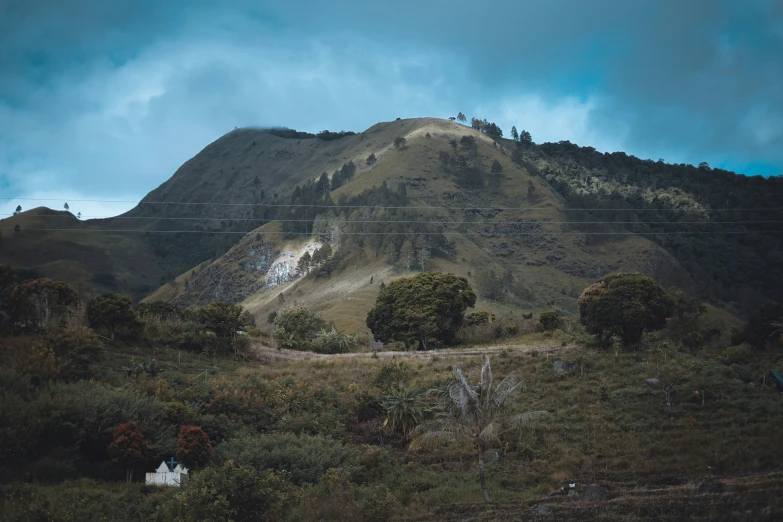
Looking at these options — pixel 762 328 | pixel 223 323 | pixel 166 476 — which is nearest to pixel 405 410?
pixel 166 476

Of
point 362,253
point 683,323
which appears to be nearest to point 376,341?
point 683,323

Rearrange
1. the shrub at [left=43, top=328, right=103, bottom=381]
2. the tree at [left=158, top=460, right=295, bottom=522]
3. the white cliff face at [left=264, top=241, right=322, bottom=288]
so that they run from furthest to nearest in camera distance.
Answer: the white cliff face at [left=264, top=241, right=322, bottom=288] < the shrub at [left=43, top=328, right=103, bottom=381] < the tree at [left=158, top=460, right=295, bottom=522]

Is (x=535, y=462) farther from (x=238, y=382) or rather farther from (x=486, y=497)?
(x=238, y=382)

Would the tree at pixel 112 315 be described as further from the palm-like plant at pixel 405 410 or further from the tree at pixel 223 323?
the palm-like plant at pixel 405 410

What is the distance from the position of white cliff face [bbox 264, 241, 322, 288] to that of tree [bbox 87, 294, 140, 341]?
110m

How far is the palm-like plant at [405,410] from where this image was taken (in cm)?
4038

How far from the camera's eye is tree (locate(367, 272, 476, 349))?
Result: 67938mm

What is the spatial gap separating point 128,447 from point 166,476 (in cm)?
232

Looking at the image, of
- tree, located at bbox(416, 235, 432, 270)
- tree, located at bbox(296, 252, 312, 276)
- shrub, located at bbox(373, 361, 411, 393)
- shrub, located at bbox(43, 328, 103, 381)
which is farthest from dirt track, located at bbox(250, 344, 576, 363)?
tree, located at bbox(296, 252, 312, 276)

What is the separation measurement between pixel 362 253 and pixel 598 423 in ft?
358

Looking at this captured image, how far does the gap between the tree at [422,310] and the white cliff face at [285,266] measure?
300 feet

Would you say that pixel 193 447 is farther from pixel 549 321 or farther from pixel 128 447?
pixel 549 321

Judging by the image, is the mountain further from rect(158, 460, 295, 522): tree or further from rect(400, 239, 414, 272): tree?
rect(158, 460, 295, 522): tree

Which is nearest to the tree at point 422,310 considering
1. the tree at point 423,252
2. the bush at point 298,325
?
the bush at point 298,325
